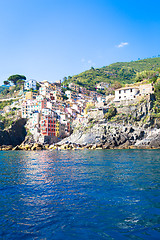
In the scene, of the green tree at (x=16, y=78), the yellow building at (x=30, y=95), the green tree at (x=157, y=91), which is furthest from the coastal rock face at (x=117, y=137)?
the green tree at (x=16, y=78)

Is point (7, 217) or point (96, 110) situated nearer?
point (7, 217)

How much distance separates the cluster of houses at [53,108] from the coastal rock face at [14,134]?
369 centimetres

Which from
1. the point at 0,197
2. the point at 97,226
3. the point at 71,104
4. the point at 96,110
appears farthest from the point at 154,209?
the point at 71,104

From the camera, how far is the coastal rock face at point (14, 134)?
276 feet

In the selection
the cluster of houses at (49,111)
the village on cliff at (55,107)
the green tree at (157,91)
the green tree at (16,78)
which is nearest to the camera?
the green tree at (157,91)

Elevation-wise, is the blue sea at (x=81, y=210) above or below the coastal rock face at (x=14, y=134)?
below

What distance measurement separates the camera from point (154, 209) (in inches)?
396

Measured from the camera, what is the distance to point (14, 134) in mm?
88250

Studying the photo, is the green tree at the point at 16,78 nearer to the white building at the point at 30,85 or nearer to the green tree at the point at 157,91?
the white building at the point at 30,85

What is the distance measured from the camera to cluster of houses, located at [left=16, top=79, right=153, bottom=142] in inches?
3280

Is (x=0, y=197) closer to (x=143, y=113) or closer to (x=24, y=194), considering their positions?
(x=24, y=194)

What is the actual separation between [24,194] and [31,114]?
86.4 meters

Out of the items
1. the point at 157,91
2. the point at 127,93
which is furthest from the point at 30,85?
the point at 157,91

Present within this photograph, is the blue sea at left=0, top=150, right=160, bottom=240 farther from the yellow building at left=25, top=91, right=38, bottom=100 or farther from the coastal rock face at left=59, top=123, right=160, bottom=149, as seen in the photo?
the yellow building at left=25, top=91, right=38, bottom=100
